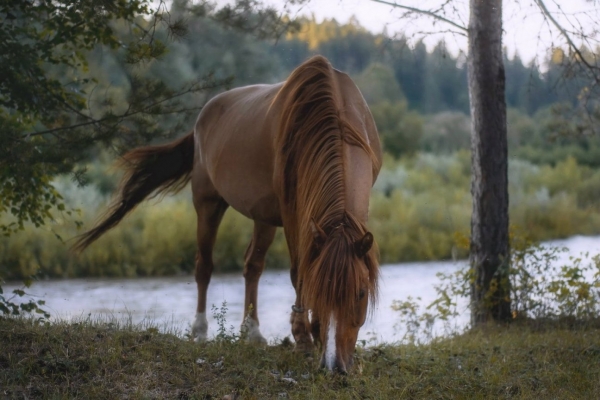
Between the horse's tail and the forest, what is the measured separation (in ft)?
1.12

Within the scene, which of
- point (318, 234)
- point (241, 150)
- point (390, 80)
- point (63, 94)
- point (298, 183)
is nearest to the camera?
point (318, 234)

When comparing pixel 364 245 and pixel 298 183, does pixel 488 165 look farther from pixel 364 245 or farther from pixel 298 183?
pixel 364 245

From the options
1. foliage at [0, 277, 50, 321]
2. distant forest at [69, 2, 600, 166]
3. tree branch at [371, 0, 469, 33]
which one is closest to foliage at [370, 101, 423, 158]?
distant forest at [69, 2, 600, 166]

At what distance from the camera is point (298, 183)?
4652 mm

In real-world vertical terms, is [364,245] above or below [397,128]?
below

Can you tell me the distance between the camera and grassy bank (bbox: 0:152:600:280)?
12203mm

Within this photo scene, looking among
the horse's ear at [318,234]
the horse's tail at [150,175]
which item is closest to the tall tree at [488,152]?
the horse's tail at [150,175]

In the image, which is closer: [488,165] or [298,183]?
[298,183]

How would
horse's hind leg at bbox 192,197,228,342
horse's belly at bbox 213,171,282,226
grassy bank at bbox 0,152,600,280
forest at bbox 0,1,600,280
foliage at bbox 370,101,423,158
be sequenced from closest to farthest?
horse's belly at bbox 213,171,282,226
horse's hind leg at bbox 192,197,228,342
forest at bbox 0,1,600,280
grassy bank at bbox 0,152,600,280
foliage at bbox 370,101,423,158

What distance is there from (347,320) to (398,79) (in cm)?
2764

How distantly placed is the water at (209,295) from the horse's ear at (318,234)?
419 centimetres

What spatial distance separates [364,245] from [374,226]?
11.1m

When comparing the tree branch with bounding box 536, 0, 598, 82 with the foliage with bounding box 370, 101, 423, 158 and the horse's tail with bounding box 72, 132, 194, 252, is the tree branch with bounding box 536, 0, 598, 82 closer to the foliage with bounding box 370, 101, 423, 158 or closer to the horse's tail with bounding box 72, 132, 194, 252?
the horse's tail with bounding box 72, 132, 194, 252

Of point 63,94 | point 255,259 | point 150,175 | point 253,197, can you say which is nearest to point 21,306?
point 63,94
